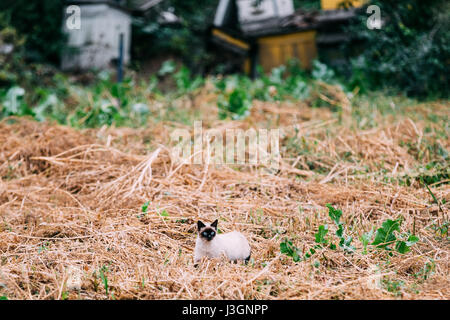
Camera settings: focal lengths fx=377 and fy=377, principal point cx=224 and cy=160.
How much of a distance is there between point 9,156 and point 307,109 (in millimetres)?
2645

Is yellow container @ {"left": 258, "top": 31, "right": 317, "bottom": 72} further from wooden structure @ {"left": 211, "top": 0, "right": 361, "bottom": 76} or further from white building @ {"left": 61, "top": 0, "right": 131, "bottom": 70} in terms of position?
white building @ {"left": 61, "top": 0, "right": 131, "bottom": 70}

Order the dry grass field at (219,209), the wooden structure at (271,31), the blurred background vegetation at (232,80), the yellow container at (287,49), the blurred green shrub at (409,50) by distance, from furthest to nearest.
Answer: the yellow container at (287,49) → the wooden structure at (271,31) → the blurred green shrub at (409,50) → the blurred background vegetation at (232,80) → the dry grass field at (219,209)

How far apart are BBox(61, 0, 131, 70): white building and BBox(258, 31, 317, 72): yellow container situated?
2739 millimetres

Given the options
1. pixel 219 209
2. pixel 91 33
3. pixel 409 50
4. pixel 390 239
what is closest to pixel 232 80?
pixel 409 50

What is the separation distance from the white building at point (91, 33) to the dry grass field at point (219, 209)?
3.84m

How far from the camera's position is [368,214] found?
6.16ft

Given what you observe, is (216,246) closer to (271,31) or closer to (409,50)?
(409,50)

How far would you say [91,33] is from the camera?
6.82 meters

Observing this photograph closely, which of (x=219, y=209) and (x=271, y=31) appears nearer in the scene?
(x=219, y=209)

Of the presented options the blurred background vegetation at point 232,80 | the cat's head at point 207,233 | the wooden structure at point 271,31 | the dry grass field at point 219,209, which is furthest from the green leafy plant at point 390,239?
the wooden structure at point 271,31

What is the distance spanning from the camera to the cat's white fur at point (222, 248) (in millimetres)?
1442

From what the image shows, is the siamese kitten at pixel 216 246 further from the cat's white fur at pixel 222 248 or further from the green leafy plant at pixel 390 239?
the green leafy plant at pixel 390 239

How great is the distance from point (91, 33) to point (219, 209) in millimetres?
5989
